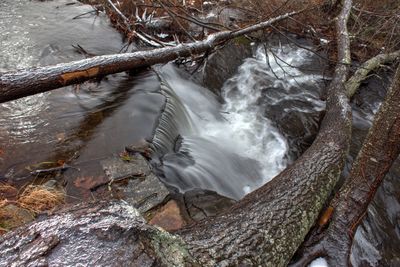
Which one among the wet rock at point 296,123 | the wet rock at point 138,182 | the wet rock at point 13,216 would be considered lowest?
the wet rock at point 13,216

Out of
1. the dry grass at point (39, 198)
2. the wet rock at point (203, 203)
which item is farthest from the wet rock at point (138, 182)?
the dry grass at point (39, 198)

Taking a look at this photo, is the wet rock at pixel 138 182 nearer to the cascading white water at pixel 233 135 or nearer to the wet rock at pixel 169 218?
the wet rock at pixel 169 218

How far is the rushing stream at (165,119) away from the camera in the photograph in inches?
156

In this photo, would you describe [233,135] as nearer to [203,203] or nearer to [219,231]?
[203,203]

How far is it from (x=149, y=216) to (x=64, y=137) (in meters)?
1.60

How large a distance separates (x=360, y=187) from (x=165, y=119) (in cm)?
266

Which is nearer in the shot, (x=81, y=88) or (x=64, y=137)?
(x=64, y=137)

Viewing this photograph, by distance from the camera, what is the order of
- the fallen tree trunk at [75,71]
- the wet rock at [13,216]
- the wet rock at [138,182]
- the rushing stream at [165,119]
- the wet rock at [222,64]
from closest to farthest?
1. the wet rock at [13,216]
2. the wet rock at [138,182]
3. the fallen tree trunk at [75,71]
4. the rushing stream at [165,119]
5. the wet rock at [222,64]

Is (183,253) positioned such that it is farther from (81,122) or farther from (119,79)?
(119,79)

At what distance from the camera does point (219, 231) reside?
2496mm

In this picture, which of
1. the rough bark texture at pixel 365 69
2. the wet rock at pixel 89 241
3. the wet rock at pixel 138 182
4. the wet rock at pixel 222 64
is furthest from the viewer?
the wet rock at pixel 222 64

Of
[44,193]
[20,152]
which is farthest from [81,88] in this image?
[44,193]

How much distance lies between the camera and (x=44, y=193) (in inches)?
127

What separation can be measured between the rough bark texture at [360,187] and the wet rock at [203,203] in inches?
38.6
